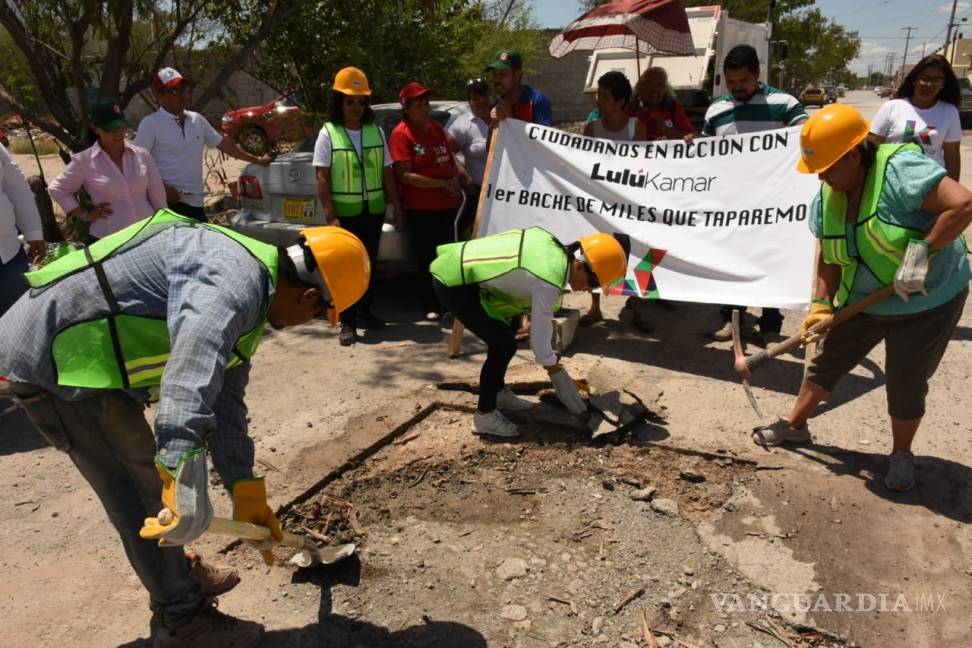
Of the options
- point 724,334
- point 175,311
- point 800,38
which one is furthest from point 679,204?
point 800,38

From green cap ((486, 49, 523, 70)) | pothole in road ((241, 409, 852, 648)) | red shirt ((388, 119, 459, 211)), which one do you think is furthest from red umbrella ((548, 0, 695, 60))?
pothole in road ((241, 409, 852, 648))

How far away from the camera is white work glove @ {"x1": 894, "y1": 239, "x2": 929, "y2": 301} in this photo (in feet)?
10.0

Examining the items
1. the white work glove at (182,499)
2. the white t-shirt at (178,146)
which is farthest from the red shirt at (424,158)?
the white work glove at (182,499)

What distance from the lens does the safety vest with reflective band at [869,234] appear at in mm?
3162

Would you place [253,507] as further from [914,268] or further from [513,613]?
[914,268]

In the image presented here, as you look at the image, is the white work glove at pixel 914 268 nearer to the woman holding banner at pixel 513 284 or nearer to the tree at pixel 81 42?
the woman holding banner at pixel 513 284

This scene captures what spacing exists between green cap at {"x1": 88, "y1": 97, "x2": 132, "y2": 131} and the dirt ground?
6.02 feet

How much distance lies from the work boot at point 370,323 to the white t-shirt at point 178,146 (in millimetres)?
1495

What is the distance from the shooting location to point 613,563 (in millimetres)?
3064

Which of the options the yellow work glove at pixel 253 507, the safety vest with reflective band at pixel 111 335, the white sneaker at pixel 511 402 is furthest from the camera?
the white sneaker at pixel 511 402

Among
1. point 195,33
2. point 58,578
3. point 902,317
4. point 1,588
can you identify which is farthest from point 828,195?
point 195,33

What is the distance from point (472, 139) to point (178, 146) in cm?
218

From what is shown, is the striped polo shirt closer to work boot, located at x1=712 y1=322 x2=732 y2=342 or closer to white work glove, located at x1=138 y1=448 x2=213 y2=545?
work boot, located at x1=712 y1=322 x2=732 y2=342

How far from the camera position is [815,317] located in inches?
142
